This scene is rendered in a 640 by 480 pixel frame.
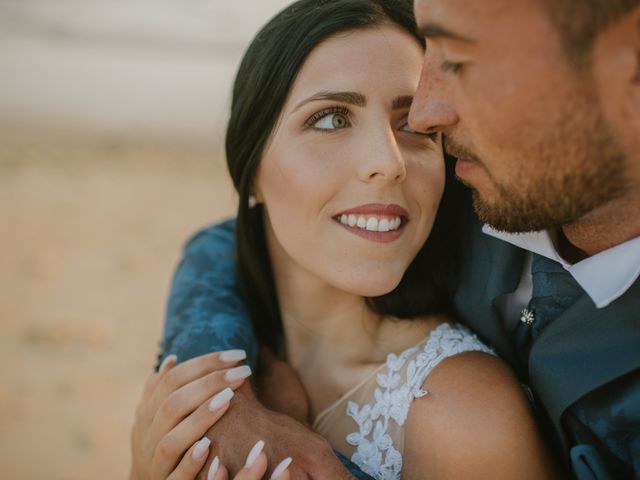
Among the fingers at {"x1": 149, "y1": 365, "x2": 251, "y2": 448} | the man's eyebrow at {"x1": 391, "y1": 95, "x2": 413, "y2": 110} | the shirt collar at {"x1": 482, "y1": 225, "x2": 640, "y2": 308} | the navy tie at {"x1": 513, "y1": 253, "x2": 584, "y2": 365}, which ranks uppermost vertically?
the man's eyebrow at {"x1": 391, "y1": 95, "x2": 413, "y2": 110}

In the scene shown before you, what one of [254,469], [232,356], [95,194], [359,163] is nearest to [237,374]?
[232,356]

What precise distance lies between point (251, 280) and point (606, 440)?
147cm

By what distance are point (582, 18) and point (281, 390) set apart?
61.5 inches

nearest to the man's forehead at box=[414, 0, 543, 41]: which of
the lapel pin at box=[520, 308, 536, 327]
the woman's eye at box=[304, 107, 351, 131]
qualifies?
→ the woman's eye at box=[304, 107, 351, 131]

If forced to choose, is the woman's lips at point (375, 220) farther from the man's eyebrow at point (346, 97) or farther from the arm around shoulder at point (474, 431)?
the arm around shoulder at point (474, 431)

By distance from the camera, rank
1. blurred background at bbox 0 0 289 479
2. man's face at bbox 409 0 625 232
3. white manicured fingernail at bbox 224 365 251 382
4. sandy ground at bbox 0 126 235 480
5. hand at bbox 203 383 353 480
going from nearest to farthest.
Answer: man's face at bbox 409 0 625 232 < hand at bbox 203 383 353 480 < white manicured fingernail at bbox 224 365 251 382 < sandy ground at bbox 0 126 235 480 < blurred background at bbox 0 0 289 479

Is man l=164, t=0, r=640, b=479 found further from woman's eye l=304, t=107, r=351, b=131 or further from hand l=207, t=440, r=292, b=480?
woman's eye l=304, t=107, r=351, b=131

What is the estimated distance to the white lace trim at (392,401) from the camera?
7.38 ft

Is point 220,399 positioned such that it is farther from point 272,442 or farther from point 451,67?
point 451,67

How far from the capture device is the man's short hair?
1.80 meters

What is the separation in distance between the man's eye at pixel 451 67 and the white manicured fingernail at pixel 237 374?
110 centimetres

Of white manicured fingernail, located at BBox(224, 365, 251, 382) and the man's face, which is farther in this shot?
white manicured fingernail, located at BBox(224, 365, 251, 382)

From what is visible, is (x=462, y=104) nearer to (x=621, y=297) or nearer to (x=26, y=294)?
(x=621, y=297)

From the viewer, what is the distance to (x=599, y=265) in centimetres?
203
